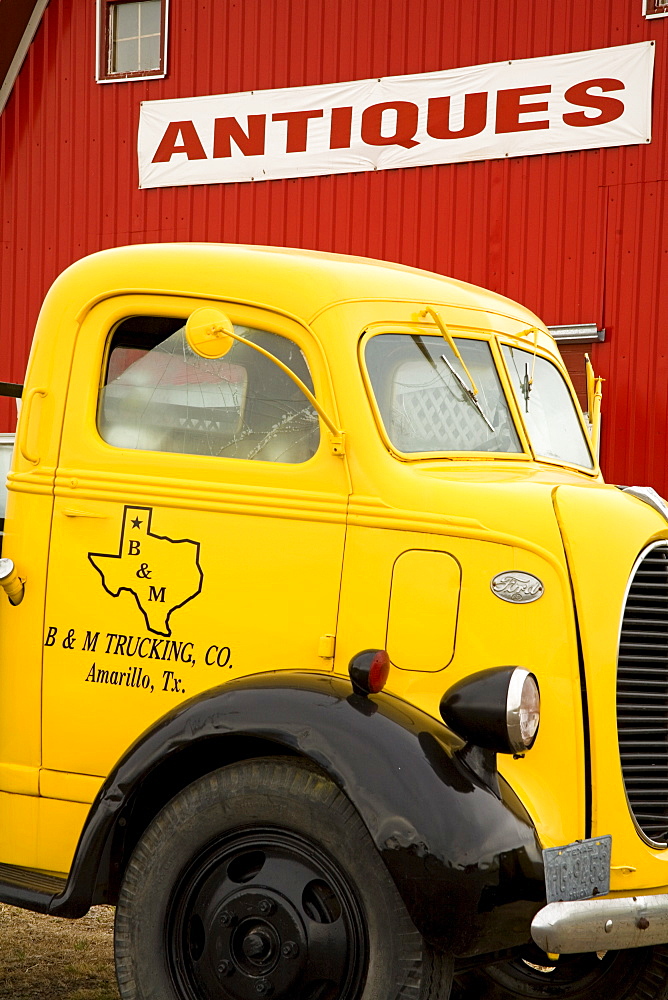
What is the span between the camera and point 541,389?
4473 millimetres

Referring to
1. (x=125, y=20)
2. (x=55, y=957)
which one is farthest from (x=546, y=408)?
(x=125, y=20)

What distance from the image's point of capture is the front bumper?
303 centimetres

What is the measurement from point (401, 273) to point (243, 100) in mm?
8502

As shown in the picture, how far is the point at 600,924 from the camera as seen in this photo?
3131 mm

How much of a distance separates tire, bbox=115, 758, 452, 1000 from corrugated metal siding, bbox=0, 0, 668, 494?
7.60 m

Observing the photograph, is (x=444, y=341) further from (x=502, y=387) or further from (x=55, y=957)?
(x=55, y=957)

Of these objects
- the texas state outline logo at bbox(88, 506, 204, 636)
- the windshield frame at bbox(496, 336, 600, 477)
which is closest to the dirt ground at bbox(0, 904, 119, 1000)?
the texas state outline logo at bbox(88, 506, 204, 636)

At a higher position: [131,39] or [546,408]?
[131,39]

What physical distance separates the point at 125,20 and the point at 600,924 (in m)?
11.8

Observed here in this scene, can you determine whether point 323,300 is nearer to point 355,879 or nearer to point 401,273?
point 401,273

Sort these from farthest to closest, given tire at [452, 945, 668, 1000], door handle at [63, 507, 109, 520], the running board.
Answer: tire at [452, 945, 668, 1000] < door handle at [63, 507, 109, 520] < the running board

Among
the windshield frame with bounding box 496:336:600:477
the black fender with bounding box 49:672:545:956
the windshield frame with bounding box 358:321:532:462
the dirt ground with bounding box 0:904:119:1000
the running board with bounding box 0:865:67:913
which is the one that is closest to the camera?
the black fender with bounding box 49:672:545:956

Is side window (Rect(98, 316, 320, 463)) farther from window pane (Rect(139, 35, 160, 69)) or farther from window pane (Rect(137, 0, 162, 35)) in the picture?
window pane (Rect(137, 0, 162, 35))

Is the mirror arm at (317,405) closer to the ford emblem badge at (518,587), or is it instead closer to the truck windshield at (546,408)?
the ford emblem badge at (518,587)
